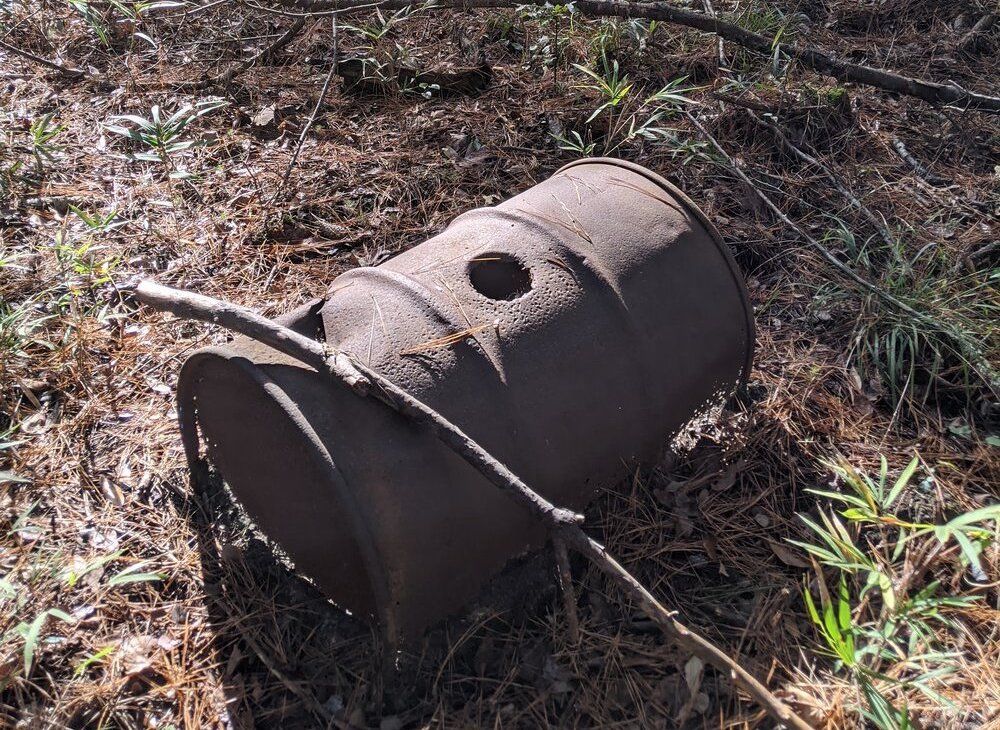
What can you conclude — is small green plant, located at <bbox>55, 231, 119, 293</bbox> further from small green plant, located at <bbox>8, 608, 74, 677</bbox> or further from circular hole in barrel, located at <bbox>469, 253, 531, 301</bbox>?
circular hole in barrel, located at <bbox>469, 253, 531, 301</bbox>

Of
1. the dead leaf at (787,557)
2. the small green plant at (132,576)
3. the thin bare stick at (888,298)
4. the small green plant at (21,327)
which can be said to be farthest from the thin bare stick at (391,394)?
the thin bare stick at (888,298)

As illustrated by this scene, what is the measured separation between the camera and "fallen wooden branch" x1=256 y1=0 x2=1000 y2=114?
3277mm

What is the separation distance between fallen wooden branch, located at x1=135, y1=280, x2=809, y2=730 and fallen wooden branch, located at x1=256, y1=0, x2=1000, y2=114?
2282 millimetres

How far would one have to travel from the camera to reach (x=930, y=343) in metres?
2.59

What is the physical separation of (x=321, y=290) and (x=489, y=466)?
1594 mm

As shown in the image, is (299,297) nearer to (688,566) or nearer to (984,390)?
(688,566)

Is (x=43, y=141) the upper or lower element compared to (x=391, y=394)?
lower

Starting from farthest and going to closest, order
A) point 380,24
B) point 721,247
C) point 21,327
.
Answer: point 380,24
point 21,327
point 721,247

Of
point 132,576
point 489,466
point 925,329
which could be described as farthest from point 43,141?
point 925,329

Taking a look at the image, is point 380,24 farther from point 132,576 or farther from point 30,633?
point 30,633

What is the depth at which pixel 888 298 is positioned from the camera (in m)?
2.71

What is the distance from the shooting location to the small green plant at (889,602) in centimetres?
154

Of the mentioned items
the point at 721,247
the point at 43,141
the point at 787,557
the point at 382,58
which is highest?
the point at 721,247

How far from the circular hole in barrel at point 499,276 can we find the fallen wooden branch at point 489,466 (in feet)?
1.47
